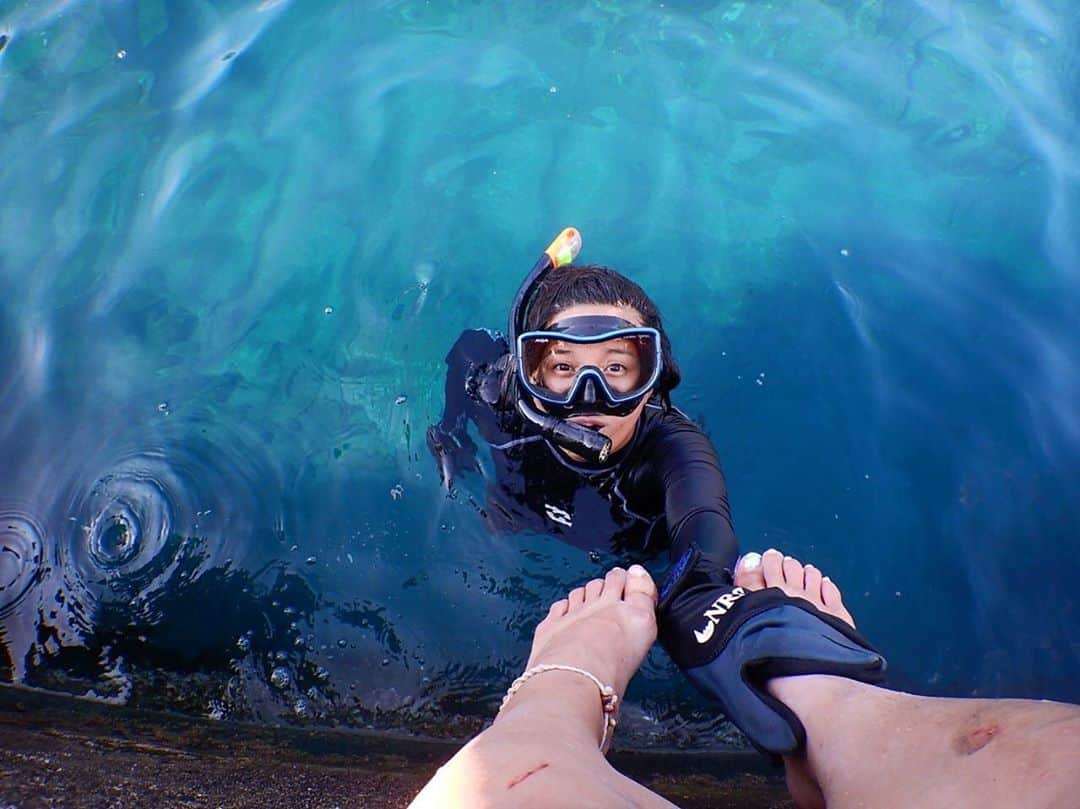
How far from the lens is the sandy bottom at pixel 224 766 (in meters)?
2.25

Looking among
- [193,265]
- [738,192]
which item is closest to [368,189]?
[193,265]

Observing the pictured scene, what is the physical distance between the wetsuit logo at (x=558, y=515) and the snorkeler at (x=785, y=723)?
55cm

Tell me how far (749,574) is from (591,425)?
79 centimetres

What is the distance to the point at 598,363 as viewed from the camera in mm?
2926

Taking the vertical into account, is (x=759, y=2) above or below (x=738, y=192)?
above

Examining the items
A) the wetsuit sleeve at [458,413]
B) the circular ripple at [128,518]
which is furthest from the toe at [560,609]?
the circular ripple at [128,518]

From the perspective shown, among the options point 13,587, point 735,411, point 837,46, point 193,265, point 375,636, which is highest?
point 837,46

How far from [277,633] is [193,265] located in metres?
2.01

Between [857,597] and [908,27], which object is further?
[908,27]

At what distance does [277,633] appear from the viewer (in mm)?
3336

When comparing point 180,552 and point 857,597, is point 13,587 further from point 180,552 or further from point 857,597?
point 857,597

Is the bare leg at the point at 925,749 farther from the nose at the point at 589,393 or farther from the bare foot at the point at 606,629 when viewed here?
the nose at the point at 589,393

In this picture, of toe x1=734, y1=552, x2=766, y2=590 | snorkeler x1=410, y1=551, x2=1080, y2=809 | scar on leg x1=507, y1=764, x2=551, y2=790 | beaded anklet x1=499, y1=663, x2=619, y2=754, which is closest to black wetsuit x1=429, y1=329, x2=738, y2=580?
toe x1=734, y1=552, x2=766, y2=590

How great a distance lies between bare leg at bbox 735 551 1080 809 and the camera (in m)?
1.52
